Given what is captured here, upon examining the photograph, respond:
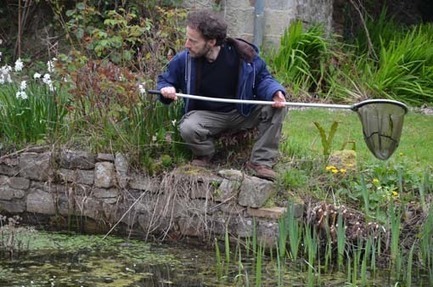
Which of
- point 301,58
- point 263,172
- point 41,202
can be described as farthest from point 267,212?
point 301,58

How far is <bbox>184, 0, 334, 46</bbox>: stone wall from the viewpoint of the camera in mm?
12430

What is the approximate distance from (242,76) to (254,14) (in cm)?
411

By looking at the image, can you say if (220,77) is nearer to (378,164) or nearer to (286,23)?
(378,164)

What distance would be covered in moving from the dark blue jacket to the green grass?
79cm

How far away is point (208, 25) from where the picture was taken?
8180 mm

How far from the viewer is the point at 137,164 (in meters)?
8.82

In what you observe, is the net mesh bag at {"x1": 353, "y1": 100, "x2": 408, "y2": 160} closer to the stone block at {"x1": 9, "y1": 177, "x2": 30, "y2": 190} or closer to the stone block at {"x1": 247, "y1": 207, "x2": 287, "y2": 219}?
the stone block at {"x1": 247, "y1": 207, "x2": 287, "y2": 219}

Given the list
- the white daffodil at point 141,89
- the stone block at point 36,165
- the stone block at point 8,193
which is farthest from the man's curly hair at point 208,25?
the stone block at point 8,193

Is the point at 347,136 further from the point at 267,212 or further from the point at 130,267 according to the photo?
the point at 130,267

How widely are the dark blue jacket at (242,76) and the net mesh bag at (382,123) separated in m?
0.79

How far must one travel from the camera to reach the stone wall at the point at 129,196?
8.44 metres

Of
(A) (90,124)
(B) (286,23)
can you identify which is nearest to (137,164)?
(A) (90,124)

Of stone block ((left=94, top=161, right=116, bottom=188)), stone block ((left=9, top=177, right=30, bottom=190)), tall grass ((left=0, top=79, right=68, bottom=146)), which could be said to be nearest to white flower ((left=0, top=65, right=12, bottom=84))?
tall grass ((left=0, top=79, right=68, bottom=146))

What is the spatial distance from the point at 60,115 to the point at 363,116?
263cm
